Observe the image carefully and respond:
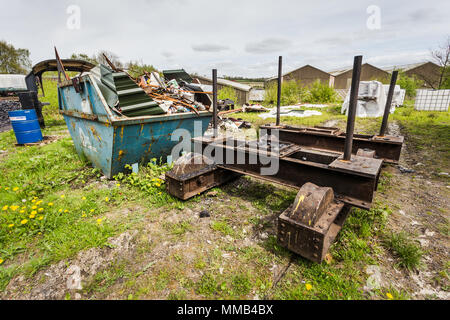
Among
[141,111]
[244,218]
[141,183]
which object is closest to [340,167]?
[244,218]

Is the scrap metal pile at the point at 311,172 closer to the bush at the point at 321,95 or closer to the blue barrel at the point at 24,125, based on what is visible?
the blue barrel at the point at 24,125

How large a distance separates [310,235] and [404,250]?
0.97 meters

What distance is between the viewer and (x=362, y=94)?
1105 cm

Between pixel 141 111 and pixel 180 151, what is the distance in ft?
3.72

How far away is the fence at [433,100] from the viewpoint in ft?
41.6

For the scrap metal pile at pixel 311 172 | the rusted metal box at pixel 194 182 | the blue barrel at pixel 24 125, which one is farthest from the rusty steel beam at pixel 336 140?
the blue barrel at pixel 24 125

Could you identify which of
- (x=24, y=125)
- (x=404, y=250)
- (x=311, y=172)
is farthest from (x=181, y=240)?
(x=24, y=125)

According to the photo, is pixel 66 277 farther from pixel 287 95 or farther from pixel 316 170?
pixel 287 95

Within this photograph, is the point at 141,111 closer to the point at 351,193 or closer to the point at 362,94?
the point at 351,193

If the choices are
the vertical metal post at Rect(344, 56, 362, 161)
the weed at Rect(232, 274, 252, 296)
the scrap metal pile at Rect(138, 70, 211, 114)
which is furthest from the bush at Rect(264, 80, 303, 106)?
the weed at Rect(232, 274, 252, 296)

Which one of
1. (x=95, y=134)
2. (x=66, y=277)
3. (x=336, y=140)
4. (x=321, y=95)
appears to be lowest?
(x=66, y=277)

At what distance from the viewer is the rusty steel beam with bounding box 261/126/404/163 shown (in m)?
3.01

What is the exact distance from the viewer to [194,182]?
9.82 ft
